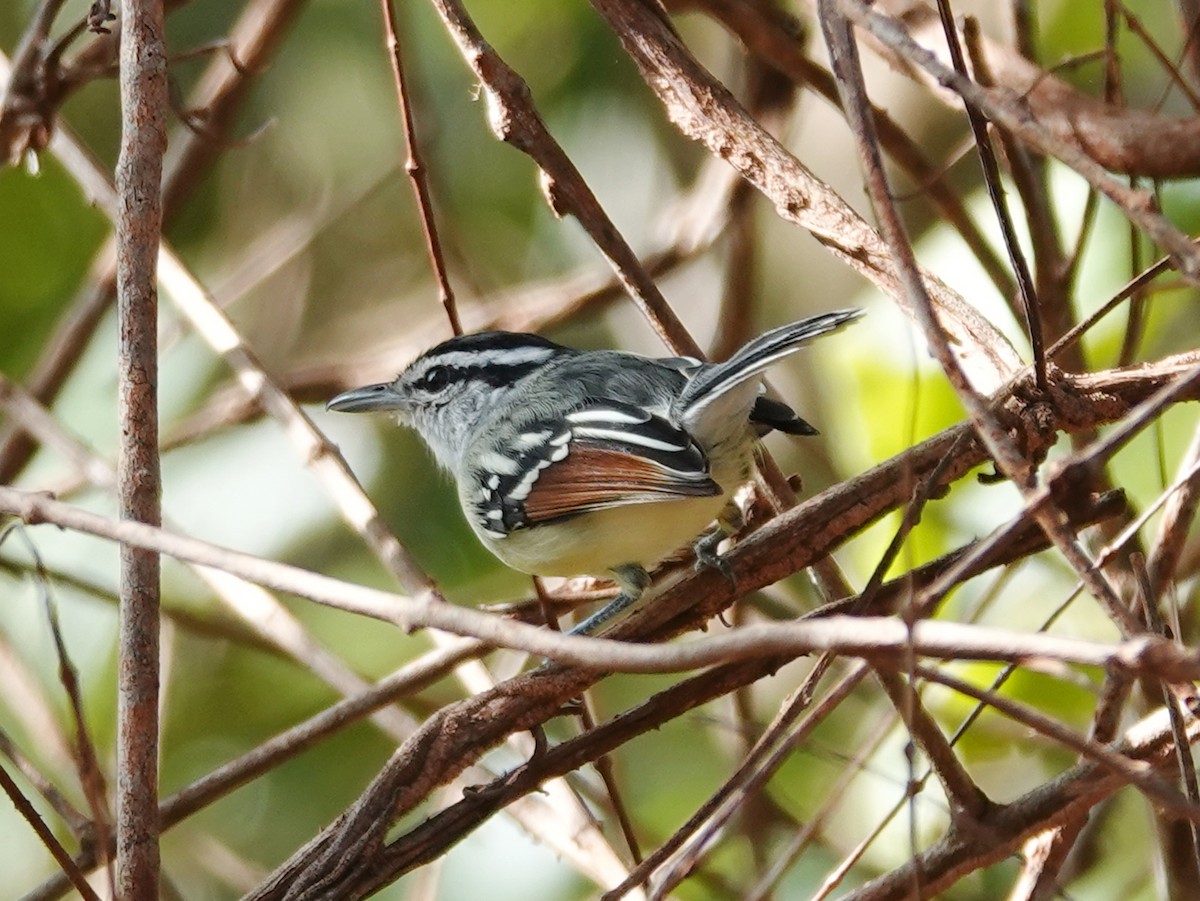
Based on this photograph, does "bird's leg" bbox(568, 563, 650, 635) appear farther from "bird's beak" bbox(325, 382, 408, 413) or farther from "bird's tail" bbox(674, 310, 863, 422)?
"bird's beak" bbox(325, 382, 408, 413)

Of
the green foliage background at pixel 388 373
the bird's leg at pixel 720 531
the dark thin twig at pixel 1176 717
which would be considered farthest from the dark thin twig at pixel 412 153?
the dark thin twig at pixel 1176 717

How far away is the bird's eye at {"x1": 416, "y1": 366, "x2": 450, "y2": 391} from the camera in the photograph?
3691mm

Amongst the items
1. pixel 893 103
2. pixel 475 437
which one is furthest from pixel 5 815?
pixel 893 103

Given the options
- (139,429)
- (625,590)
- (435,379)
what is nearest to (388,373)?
(435,379)

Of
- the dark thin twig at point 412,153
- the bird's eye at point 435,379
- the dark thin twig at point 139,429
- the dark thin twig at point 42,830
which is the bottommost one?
the dark thin twig at point 42,830

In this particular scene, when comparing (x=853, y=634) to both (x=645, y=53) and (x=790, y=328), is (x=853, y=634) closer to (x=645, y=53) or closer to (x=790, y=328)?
(x=790, y=328)

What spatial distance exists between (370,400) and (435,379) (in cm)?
19

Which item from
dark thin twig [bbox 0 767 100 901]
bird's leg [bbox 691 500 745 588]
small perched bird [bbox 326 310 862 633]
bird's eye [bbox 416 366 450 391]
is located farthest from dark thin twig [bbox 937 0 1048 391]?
bird's eye [bbox 416 366 450 391]

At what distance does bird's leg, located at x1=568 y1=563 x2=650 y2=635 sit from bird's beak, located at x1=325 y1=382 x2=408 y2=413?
3.21ft

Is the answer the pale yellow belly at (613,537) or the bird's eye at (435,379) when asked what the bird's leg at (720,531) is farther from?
the bird's eye at (435,379)

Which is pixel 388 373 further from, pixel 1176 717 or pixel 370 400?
pixel 1176 717

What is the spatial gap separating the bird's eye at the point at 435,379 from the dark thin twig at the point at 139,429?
63.1 inches

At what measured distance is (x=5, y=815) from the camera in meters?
4.51

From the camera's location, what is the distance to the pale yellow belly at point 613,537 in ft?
9.34
